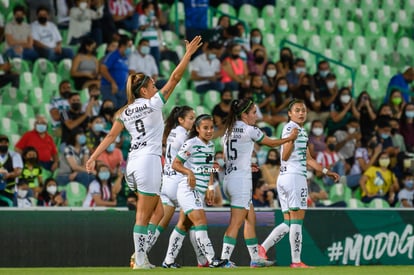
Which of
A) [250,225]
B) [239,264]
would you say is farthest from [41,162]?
[250,225]

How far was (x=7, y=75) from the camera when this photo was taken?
20969 mm

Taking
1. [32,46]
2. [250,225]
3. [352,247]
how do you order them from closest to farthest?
[250,225], [352,247], [32,46]

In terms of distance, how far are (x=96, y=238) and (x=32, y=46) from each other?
5.57m

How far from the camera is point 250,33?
945 inches

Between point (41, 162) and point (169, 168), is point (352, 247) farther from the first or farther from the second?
point (41, 162)

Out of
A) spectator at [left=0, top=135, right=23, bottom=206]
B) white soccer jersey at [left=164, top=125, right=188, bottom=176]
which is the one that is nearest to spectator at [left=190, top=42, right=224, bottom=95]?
spectator at [left=0, top=135, right=23, bottom=206]

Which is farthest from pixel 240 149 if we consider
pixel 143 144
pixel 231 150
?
pixel 143 144

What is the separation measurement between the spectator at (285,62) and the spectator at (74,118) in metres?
4.42

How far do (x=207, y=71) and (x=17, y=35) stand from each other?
3774mm

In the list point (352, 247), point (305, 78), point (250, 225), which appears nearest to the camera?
point (250, 225)

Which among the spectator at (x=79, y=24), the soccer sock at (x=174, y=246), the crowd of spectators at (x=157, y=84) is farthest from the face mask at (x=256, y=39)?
the soccer sock at (x=174, y=246)

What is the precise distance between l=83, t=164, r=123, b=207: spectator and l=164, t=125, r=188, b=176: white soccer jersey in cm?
319

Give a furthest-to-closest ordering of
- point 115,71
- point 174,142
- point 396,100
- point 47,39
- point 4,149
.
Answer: point 396,100, point 47,39, point 115,71, point 4,149, point 174,142

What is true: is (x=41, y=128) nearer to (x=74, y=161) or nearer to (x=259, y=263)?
(x=74, y=161)
